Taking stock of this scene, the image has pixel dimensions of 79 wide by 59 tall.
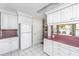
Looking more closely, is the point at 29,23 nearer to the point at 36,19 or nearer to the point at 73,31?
the point at 36,19

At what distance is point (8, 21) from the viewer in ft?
14.2

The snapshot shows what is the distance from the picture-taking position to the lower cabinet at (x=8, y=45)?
12.2 feet

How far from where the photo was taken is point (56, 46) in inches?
130

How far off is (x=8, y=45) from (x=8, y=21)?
4.07 ft

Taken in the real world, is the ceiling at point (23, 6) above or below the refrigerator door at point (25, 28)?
above

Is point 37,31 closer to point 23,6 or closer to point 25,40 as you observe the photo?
point 25,40

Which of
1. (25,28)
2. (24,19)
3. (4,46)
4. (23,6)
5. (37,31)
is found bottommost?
(4,46)

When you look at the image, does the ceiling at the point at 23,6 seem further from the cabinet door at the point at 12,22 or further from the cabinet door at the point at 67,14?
the cabinet door at the point at 67,14

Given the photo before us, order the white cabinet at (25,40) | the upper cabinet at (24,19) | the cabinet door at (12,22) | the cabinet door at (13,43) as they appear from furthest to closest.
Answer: the white cabinet at (25,40) < the upper cabinet at (24,19) < the cabinet door at (12,22) < the cabinet door at (13,43)

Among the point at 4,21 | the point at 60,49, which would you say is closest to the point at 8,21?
the point at 4,21

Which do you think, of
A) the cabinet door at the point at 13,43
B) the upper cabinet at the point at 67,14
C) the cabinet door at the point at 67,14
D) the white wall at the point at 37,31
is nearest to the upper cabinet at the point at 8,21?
the cabinet door at the point at 13,43

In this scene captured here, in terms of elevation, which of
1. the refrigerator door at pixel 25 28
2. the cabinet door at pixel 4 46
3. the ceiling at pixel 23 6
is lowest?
the cabinet door at pixel 4 46

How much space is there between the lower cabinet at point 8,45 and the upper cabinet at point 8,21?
0.68 metres

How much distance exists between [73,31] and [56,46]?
93 cm
